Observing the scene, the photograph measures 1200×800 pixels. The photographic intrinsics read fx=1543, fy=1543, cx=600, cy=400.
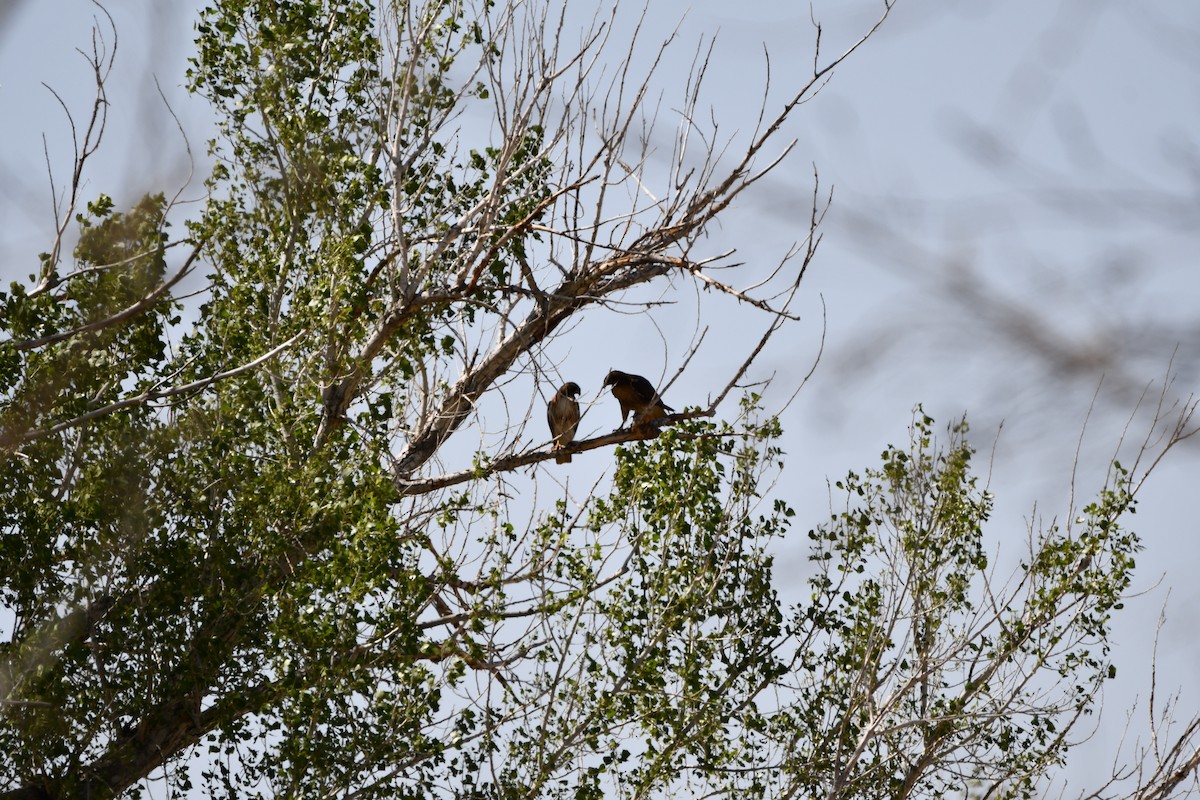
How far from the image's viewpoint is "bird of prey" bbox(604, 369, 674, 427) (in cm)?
930

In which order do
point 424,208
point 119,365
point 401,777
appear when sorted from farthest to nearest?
point 424,208 → point 119,365 → point 401,777

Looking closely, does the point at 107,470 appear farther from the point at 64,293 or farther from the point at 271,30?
the point at 271,30

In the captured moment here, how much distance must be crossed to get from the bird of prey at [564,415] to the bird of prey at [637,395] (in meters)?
0.48

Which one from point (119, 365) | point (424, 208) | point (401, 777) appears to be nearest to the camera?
point (401, 777)

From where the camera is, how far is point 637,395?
9344 mm

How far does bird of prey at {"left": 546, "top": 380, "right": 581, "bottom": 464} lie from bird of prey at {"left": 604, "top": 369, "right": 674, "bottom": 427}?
0.48 meters

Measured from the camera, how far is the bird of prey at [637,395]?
930cm

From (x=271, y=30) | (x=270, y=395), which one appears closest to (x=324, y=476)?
(x=270, y=395)

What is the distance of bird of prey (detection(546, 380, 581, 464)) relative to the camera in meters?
9.86

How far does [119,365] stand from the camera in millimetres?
9148

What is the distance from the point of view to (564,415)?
991cm

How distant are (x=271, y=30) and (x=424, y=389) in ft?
8.84

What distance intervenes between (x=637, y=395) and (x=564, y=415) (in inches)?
29.2

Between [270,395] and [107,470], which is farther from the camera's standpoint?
[270,395]
